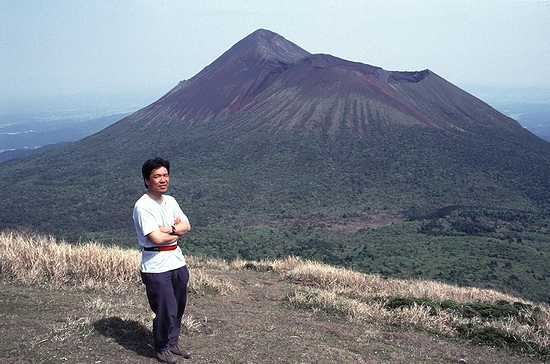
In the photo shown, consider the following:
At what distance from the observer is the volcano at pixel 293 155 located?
4016cm

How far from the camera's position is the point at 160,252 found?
440 centimetres

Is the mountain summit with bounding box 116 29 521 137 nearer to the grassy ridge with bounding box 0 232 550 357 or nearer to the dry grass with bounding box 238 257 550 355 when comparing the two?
the dry grass with bounding box 238 257 550 355

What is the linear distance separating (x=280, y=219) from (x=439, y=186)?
17.6 m

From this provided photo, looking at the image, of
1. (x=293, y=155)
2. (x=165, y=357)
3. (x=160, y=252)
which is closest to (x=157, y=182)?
(x=160, y=252)

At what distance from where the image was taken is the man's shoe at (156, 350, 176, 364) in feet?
14.5

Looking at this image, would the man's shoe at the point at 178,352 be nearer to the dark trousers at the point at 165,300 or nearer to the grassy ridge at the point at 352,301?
the dark trousers at the point at 165,300

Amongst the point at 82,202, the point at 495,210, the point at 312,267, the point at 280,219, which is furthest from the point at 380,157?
the point at 312,267

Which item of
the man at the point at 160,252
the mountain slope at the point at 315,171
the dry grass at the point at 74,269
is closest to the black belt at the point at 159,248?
the man at the point at 160,252

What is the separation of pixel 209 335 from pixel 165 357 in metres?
1.03

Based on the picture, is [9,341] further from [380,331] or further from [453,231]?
[453,231]

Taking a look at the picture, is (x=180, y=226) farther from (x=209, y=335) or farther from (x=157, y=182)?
(x=209, y=335)

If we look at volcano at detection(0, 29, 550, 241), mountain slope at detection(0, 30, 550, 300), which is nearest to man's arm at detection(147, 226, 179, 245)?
mountain slope at detection(0, 30, 550, 300)

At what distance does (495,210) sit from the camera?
38750 mm

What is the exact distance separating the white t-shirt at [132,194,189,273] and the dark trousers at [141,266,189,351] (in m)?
0.07
